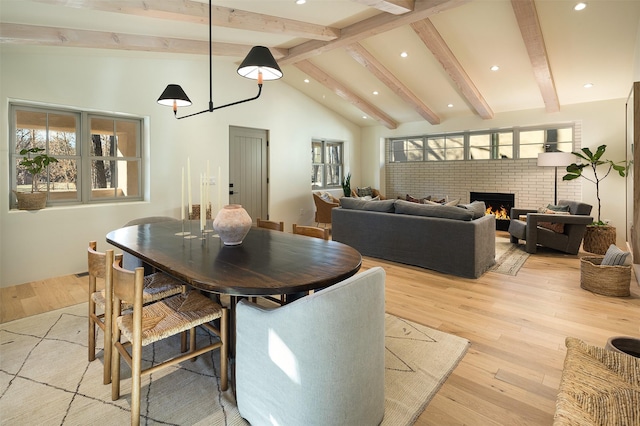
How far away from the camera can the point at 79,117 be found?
4145mm

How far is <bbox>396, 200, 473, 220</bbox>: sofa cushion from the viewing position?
3.84 m

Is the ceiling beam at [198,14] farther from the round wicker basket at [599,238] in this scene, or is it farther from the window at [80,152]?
the round wicker basket at [599,238]

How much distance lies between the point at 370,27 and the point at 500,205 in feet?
15.5

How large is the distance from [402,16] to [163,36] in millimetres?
2828

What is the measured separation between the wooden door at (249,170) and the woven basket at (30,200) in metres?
2.60

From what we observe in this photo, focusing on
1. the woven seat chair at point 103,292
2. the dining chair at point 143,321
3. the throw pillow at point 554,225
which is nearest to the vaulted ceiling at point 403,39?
the throw pillow at point 554,225

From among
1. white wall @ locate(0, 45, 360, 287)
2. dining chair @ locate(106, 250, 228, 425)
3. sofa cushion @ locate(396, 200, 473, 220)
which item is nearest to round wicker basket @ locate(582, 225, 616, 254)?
sofa cushion @ locate(396, 200, 473, 220)

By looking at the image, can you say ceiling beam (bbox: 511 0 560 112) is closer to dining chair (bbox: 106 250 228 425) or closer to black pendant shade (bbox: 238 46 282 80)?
black pendant shade (bbox: 238 46 282 80)

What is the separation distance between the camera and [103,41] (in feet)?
11.6

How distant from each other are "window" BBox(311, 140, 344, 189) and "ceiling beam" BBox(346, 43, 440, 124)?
2189 mm

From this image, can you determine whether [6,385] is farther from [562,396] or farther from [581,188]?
[581,188]

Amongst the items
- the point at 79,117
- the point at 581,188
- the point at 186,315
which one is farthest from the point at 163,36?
the point at 581,188

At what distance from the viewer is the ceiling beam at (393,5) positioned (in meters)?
3.44

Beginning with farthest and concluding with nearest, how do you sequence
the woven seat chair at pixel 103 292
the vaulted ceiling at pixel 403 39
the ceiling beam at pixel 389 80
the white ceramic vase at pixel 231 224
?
the ceiling beam at pixel 389 80
the vaulted ceiling at pixel 403 39
the white ceramic vase at pixel 231 224
the woven seat chair at pixel 103 292
